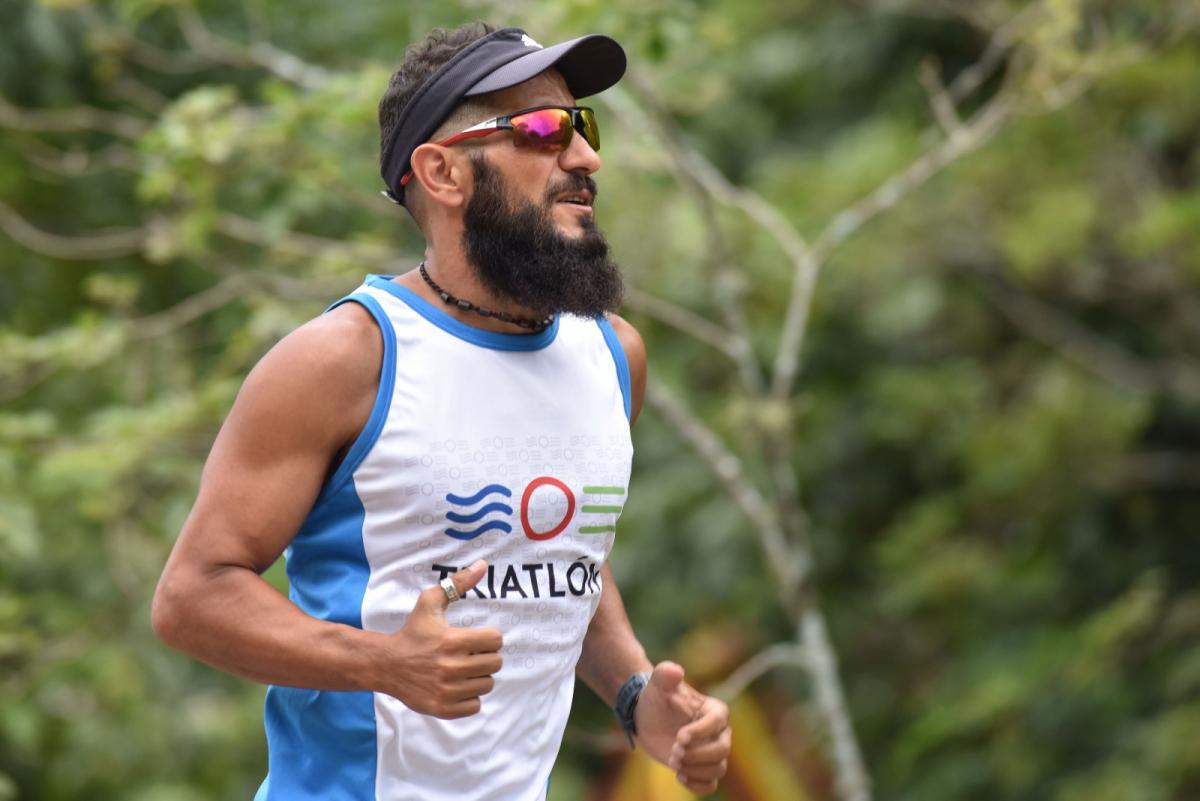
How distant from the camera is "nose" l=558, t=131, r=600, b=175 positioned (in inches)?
99.1

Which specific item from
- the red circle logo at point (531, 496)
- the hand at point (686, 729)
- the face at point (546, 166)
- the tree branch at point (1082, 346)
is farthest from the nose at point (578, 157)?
the tree branch at point (1082, 346)

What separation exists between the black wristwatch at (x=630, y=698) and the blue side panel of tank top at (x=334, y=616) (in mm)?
532

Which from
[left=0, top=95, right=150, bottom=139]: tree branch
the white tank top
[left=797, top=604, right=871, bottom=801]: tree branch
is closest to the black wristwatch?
the white tank top

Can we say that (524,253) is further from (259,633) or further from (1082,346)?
(1082,346)

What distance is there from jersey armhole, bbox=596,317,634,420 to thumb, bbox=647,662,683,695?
40 cm

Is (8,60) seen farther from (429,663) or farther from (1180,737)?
(1180,737)

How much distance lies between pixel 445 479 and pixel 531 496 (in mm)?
135

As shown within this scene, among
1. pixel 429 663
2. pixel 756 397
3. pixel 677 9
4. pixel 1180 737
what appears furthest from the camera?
pixel 1180 737

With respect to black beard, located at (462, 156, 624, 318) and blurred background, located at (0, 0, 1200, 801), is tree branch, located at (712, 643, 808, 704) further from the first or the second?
black beard, located at (462, 156, 624, 318)

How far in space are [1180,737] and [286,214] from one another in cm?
515

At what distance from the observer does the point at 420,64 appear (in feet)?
8.45

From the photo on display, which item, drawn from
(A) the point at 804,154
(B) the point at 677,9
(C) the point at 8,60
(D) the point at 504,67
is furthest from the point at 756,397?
(A) the point at 804,154

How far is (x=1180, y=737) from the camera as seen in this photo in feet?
27.2

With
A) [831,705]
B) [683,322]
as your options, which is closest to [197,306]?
[683,322]
